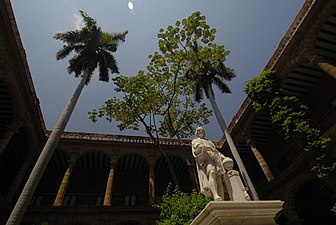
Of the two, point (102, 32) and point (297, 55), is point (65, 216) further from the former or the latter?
point (297, 55)

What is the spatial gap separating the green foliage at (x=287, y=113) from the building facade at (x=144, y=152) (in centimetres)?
63

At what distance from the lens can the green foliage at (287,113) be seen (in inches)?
441

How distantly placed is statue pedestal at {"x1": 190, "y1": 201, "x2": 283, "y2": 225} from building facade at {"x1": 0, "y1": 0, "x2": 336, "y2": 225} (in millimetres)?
9826

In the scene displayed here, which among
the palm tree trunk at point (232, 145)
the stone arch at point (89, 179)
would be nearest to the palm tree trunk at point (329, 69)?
the palm tree trunk at point (232, 145)

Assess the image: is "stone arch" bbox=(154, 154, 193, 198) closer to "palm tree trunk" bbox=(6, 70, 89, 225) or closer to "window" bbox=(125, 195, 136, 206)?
"window" bbox=(125, 195, 136, 206)

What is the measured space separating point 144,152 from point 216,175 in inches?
651

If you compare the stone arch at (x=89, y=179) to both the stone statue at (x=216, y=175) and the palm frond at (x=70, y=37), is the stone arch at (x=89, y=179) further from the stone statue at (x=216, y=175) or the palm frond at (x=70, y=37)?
the stone statue at (x=216, y=175)

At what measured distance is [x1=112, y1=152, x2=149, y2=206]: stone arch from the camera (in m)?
20.7

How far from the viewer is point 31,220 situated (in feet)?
47.9

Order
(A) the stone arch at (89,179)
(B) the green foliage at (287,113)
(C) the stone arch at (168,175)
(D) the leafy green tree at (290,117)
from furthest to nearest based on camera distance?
(C) the stone arch at (168,175) → (A) the stone arch at (89,179) → (B) the green foliage at (287,113) → (D) the leafy green tree at (290,117)

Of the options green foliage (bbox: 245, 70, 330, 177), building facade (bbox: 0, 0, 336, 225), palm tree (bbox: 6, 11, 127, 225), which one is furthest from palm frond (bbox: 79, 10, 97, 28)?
green foliage (bbox: 245, 70, 330, 177)

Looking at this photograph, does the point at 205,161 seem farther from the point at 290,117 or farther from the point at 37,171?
the point at 290,117

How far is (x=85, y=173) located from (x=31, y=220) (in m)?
7.51

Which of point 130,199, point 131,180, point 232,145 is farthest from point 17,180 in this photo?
point 232,145
